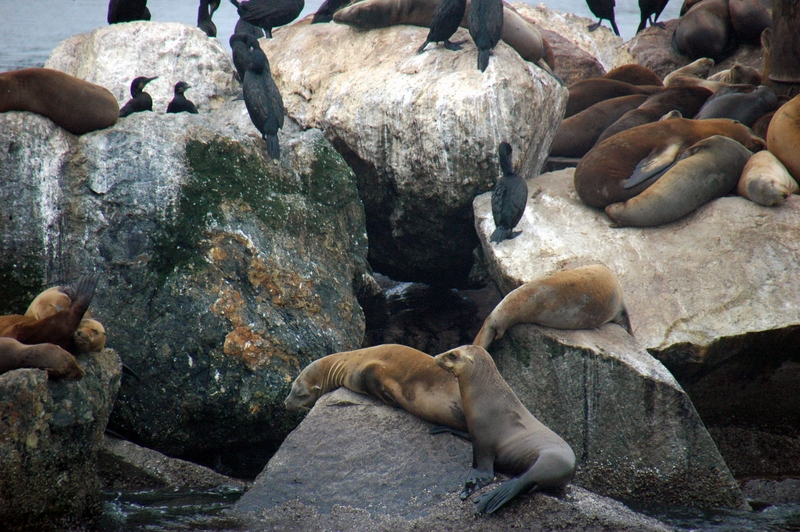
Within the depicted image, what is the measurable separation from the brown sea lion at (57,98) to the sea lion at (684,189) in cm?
415

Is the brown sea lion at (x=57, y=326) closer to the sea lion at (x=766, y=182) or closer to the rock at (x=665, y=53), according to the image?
the sea lion at (x=766, y=182)

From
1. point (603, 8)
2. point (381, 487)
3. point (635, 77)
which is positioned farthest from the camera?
point (603, 8)

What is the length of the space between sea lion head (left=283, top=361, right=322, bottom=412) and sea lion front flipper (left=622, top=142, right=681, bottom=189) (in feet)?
10.7

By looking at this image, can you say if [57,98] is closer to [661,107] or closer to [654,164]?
[654,164]

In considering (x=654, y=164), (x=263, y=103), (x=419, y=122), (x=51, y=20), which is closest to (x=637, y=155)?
(x=654, y=164)

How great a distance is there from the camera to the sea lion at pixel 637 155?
607 centimetres

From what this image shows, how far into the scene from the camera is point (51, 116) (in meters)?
5.07

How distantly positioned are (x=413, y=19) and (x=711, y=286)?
422 centimetres

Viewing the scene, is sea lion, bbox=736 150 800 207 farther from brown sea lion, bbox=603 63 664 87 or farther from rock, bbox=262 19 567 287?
brown sea lion, bbox=603 63 664 87

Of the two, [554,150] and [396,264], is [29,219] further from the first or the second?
[554,150]

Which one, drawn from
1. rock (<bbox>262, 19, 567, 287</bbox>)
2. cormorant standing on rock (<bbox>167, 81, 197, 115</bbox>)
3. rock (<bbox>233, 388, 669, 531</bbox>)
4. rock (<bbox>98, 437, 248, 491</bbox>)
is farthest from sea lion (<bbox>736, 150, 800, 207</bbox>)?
cormorant standing on rock (<bbox>167, 81, 197, 115</bbox>)

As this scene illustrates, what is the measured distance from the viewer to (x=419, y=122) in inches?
250

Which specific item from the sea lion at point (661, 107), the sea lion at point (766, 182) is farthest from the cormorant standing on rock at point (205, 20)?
the sea lion at point (766, 182)

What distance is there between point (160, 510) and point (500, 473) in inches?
66.6
